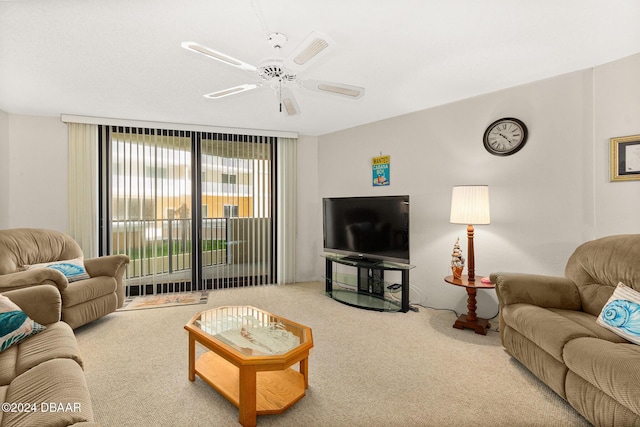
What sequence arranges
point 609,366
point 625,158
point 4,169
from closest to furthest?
1. point 609,366
2. point 625,158
3. point 4,169

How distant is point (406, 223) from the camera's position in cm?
Answer: 345

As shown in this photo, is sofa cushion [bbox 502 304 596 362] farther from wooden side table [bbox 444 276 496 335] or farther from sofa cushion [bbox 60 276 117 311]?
sofa cushion [bbox 60 276 117 311]

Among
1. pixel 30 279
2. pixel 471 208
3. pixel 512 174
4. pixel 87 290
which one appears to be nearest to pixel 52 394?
pixel 30 279

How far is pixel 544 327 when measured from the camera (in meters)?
1.94

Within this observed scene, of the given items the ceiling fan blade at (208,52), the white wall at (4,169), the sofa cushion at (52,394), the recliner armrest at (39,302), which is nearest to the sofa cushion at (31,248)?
the white wall at (4,169)

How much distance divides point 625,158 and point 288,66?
2.79 metres

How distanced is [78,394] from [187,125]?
3.64m

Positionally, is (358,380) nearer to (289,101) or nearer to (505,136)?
(289,101)

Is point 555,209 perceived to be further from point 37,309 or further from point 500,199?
point 37,309

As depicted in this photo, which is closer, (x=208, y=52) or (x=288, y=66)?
(x=208, y=52)

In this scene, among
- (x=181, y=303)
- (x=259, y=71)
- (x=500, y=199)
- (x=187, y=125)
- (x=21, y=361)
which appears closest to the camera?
(x=21, y=361)

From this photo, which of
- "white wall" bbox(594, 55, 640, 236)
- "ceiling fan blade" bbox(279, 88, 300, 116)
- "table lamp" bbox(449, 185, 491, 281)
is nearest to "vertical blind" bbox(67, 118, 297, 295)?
"ceiling fan blade" bbox(279, 88, 300, 116)

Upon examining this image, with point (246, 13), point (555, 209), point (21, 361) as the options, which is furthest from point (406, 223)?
point (21, 361)

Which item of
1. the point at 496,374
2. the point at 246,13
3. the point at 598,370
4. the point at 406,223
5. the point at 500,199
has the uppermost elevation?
the point at 246,13
